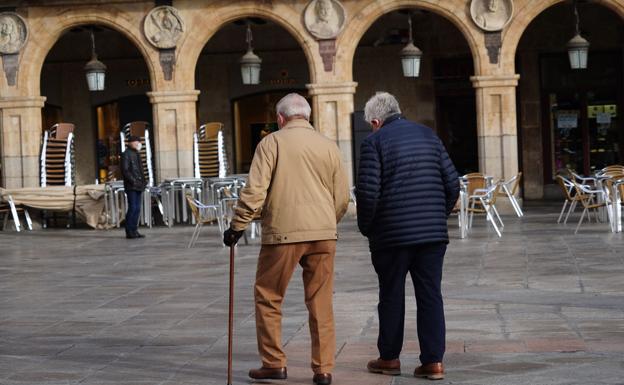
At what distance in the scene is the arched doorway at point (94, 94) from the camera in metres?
28.1

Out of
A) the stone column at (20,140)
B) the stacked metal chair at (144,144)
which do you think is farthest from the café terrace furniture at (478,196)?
the stone column at (20,140)

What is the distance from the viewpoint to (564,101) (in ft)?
89.2

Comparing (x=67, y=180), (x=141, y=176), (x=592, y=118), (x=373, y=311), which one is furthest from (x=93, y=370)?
(x=592, y=118)

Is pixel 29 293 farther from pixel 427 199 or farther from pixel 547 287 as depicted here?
pixel 427 199

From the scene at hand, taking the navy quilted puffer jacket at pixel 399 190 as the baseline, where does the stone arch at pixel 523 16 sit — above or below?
above

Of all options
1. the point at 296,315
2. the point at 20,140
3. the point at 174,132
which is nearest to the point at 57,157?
the point at 20,140

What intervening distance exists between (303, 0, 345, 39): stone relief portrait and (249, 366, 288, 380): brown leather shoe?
16.3 meters

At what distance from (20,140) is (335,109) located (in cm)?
581

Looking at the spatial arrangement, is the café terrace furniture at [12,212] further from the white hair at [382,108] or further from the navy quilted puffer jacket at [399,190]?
the navy quilted puffer jacket at [399,190]

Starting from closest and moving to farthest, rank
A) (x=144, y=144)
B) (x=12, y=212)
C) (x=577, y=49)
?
1. (x=577, y=49)
2. (x=12, y=212)
3. (x=144, y=144)

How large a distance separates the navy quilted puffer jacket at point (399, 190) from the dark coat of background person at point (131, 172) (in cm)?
1314

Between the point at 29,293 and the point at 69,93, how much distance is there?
51.2 ft

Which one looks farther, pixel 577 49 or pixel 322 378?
pixel 577 49

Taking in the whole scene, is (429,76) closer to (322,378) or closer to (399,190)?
(399,190)
